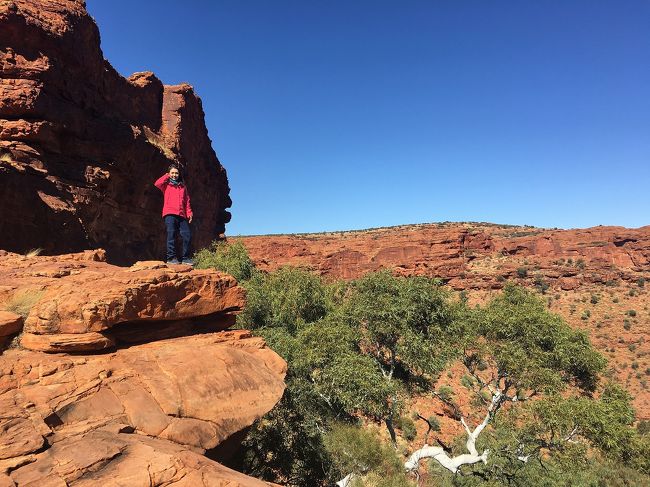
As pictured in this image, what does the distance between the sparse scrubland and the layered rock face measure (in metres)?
4.56

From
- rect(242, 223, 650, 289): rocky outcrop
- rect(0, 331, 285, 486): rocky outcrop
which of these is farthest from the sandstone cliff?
rect(0, 331, 285, 486): rocky outcrop

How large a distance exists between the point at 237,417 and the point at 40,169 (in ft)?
52.6

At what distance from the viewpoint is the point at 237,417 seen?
17.0 feet

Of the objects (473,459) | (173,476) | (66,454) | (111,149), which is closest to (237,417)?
(173,476)

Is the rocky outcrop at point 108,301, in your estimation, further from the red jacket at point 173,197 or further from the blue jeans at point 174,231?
the red jacket at point 173,197

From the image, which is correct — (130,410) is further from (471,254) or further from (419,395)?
(471,254)

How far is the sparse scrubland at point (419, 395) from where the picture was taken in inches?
451

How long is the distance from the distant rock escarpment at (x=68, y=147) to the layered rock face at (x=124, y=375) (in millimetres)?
7982

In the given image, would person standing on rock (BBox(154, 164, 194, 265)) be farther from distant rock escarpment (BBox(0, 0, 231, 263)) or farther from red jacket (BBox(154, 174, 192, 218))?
distant rock escarpment (BBox(0, 0, 231, 263))

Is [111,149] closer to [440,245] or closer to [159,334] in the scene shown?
[159,334]

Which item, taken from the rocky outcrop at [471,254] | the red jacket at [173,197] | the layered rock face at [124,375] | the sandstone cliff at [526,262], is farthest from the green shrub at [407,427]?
the rocky outcrop at [471,254]

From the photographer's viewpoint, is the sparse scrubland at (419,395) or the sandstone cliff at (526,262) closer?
the sparse scrubland at (419,395)

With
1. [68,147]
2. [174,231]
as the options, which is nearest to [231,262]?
[68,147]

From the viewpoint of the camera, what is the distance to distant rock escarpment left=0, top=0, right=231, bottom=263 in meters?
14.0
